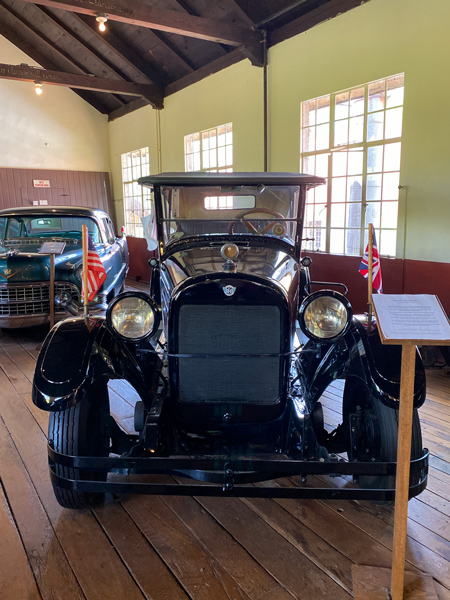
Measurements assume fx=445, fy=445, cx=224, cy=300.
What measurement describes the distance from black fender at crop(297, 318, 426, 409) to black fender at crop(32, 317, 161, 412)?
2.53 feet

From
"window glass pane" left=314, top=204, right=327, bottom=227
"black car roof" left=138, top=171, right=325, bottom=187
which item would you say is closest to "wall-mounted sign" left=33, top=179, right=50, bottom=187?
"window glass pane" left=314, top=204, right=327, bottom=227

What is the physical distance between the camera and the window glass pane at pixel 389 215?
16.3 ft

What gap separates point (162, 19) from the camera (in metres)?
5.77

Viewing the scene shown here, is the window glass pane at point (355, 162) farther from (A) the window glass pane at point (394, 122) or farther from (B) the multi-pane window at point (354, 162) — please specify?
(A) the window glass pane at point (394, 122)

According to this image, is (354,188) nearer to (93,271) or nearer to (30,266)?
(93,271)

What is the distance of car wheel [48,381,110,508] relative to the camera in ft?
6.51

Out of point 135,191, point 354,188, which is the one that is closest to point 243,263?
point 354,188

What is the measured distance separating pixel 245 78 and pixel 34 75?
4138mm

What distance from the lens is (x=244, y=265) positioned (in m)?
2.25

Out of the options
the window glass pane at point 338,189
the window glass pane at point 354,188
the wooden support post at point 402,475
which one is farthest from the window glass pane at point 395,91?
the wooden support post at point 402,475

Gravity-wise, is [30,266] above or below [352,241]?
below

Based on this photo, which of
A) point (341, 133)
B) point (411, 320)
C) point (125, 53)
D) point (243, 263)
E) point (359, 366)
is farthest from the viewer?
point (125, 53)

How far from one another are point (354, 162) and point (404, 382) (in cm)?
442

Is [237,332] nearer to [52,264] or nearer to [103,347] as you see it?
[103,347]
